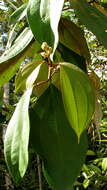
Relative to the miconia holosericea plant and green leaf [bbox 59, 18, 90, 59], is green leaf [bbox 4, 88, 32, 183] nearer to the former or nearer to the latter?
the miconia holosericea plant

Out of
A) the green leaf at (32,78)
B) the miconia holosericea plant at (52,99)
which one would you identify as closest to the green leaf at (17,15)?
the miconia holosericea plant at (52,99)

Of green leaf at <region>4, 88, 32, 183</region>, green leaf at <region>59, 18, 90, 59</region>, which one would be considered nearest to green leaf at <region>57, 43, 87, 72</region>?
green leaf at <region>59, 18, 90, 59</region>

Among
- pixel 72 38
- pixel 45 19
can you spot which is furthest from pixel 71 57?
pixel 45 19

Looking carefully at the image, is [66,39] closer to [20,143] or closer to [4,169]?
[20,143]

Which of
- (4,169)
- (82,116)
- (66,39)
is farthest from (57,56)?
(4,169)

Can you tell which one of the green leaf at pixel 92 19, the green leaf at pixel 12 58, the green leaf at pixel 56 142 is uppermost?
the green leaf at pixel 92 19

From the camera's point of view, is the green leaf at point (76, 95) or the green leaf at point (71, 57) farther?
the green leaf at point (71, 57)

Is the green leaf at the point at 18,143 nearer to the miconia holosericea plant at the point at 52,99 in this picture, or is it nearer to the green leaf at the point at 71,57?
the miconia holosericea plant at the point at 52,99

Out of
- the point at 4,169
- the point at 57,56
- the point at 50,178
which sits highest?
the point at 57,56

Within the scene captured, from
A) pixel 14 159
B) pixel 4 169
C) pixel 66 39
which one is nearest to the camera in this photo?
pixel 14 159
